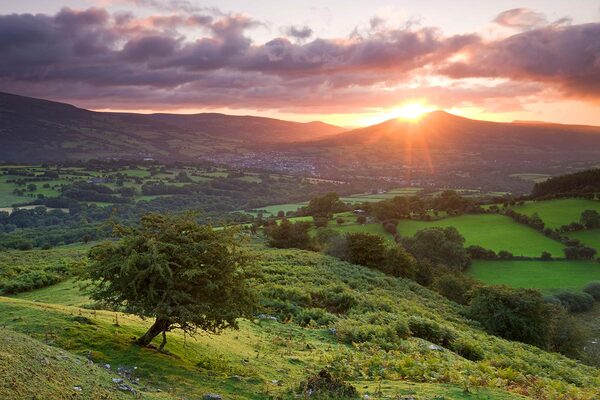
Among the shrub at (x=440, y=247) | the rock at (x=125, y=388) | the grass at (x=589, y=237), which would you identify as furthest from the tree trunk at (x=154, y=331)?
A: the grass at (x=589, y=237)

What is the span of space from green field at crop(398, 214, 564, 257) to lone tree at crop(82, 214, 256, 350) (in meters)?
75.8

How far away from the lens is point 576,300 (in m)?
59.8

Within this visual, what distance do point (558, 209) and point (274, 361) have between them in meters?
103

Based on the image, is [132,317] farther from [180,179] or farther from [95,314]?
[180,179]

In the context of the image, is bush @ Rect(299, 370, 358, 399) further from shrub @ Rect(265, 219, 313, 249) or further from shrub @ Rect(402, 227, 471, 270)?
shrub @ Rect(402, 227, 471, 270)

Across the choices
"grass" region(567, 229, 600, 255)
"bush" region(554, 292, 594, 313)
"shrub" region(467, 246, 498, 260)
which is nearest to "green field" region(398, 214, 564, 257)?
"shrub" region(467, 246, 498, 260)

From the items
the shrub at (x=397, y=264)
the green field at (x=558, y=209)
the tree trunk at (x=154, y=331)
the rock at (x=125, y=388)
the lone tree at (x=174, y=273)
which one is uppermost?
the lone tree at (x=174, y=273)

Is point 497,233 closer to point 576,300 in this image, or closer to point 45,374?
point 576,300

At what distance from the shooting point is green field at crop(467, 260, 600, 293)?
219ft

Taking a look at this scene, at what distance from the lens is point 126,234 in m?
15.2

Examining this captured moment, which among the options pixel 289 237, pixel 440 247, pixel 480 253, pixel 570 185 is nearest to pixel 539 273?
pixel 480 253

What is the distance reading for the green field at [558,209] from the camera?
9256 centimetres

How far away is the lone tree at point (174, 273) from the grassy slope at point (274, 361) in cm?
136

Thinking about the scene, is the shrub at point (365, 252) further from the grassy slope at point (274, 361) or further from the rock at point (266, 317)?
the rock at point (266, 317)
